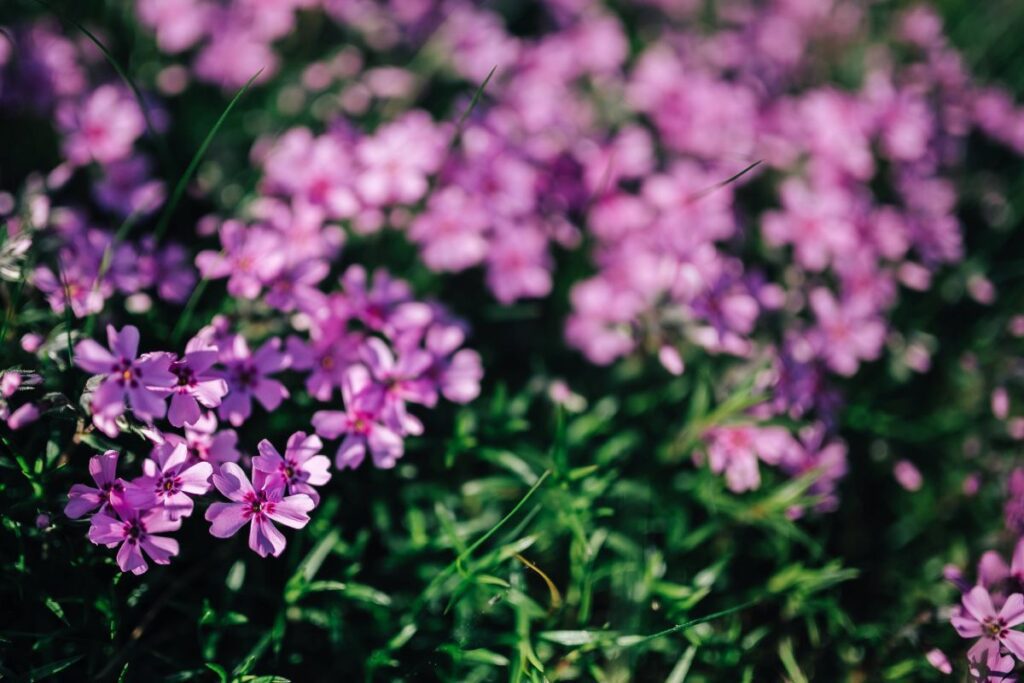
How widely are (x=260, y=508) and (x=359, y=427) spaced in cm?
32

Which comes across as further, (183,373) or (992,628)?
(992,628)

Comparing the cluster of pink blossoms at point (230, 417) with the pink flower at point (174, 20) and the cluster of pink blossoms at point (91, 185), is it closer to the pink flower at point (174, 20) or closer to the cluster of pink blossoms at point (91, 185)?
the cluster of pink blossoms at point (91, 185)

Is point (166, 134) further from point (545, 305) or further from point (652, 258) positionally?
point (652, 258)

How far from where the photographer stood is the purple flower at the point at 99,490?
4.85 feet

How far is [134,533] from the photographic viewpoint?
1.51 meters

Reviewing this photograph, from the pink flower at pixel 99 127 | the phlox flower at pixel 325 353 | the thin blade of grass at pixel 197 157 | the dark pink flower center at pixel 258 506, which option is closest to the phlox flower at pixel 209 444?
the dark pink flower center at pixel 258 506

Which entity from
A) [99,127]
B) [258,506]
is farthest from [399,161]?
[258,506]

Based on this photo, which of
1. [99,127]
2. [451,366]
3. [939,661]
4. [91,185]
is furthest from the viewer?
[91,185]

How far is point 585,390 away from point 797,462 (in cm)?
78

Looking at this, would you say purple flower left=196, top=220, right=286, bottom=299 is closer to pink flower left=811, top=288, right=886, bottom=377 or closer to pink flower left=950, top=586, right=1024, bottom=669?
pink flower left=811, top=288, right=886, bottom=377

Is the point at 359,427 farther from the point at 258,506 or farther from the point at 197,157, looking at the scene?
the point at 197,157

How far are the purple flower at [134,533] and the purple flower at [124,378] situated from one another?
0.64 feet

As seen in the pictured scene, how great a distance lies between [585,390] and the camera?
8.45ft

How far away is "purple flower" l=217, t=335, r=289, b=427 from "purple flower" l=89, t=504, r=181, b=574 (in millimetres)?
288
